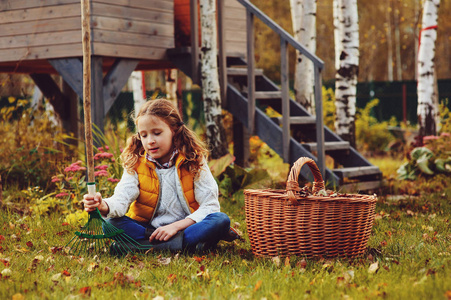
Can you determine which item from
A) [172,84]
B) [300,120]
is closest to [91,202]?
[300,120]

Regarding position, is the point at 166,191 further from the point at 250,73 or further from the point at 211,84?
the point at 250,73

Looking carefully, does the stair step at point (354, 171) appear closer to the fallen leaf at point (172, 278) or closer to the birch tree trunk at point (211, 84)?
the birch tree trunk at point (211, 84)

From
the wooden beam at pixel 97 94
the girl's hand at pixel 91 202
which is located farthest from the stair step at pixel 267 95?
the girl's hand at pixel 91 202

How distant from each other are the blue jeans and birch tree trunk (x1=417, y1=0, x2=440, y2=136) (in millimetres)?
5675

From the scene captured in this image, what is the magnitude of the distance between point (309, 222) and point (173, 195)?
100cm

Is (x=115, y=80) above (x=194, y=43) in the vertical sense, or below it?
below

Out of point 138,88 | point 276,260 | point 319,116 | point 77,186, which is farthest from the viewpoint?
point 138,88

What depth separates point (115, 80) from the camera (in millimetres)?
6852

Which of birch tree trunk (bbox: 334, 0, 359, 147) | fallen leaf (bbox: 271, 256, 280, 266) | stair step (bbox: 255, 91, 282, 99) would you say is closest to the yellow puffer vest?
fallen leaf (bbox: 271, 256, 280, 266)

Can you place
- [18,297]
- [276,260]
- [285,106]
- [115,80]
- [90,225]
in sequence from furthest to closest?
[115,80], [285,106], [90,225], [276,260], [18,297]

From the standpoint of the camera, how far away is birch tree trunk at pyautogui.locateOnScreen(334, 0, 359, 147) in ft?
24.9

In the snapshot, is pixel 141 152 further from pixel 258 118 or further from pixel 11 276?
pixel 258 118

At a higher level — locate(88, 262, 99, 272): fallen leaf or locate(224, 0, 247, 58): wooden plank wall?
locate(224, 0, 247, 58): wooden plank wall

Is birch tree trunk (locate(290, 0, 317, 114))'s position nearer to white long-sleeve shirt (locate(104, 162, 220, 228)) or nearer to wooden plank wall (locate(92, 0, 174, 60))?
wooden plank wall (locate(92, 0, 174, 60))
